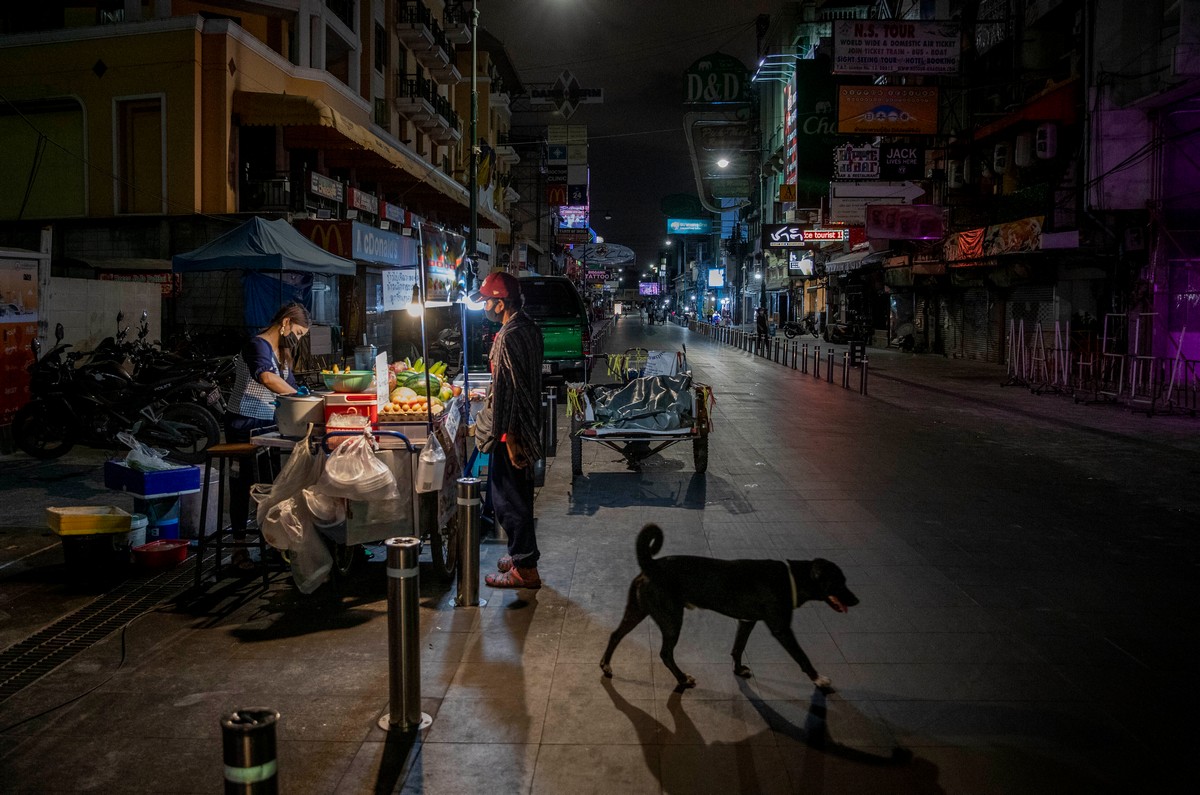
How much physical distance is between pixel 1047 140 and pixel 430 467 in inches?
965

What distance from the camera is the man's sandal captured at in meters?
6.28

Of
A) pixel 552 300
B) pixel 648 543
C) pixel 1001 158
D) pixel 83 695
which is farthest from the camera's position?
pixel 1001 158

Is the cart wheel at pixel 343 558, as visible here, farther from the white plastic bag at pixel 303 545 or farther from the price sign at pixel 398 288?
the price sign at pixel 398 288

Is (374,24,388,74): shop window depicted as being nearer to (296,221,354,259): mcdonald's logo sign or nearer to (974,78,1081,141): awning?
(296,221,354,259): mcdonald's logo sign

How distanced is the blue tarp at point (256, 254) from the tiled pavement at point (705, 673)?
13.4 feet

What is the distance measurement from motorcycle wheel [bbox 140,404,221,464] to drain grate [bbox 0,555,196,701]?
4722 millimetres

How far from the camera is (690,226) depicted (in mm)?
102938

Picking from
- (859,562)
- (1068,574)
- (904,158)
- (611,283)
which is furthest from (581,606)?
(611,283)

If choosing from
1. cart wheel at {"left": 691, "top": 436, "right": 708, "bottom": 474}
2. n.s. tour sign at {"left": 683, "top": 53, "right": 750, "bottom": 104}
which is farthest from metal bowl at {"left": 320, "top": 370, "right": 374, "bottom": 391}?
n.s. tour sign at {"left": 683, "top": 53, "right": 750, "bottom": 104}

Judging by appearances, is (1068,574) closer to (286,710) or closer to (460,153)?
(286,710)

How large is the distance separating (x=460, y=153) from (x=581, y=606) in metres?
40.9

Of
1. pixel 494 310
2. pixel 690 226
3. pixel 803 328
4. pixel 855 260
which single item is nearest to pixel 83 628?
pixel 494 310

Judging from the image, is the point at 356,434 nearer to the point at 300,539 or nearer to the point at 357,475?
the point at 357,475

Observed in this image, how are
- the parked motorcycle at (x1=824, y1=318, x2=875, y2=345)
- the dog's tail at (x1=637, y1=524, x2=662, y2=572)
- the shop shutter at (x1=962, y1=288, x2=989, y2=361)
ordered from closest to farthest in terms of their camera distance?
the dog's tail at (x1=637, y1=524, x2=662, y2=572) < the shop shutter at (x1=962, y1=288, x2=989, y2=361) < the parked motorcycle at (x1=824, y1=318, x2=875, y2=345)
